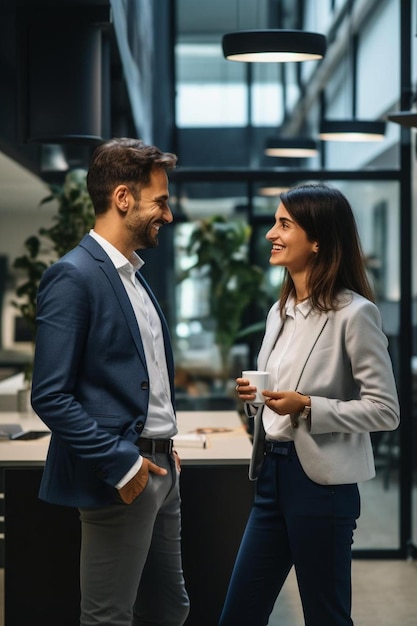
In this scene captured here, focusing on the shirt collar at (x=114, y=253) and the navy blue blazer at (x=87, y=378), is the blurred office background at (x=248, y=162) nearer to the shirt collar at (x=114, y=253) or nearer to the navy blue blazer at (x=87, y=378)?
the shirt collar at (x=114, y=253)

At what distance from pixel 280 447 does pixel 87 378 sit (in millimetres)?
613

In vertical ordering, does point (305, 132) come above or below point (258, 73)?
below

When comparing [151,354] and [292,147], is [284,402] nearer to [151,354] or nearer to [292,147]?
[151,354]

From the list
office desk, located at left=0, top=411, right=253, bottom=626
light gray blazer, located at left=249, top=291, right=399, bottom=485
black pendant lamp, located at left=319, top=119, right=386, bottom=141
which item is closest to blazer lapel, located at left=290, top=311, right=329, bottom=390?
light gray blazer, located at left=249, top=291, right=399, bottom=485

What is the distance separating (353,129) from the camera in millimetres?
6652

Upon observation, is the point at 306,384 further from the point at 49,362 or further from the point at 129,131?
the point at 129,131

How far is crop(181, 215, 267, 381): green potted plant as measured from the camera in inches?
286

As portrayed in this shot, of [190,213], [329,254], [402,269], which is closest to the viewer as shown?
[329,254]

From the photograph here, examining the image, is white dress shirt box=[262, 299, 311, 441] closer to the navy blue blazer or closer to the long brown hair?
the long brown hair

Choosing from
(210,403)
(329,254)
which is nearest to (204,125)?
(210,403)

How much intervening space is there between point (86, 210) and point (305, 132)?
9.29ft

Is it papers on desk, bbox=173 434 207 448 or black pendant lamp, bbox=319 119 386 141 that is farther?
black pendant lamp, bbox=319 119 386 141

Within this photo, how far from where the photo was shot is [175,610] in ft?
9.61

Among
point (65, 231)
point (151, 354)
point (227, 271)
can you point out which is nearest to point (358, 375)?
point (151, 354)
